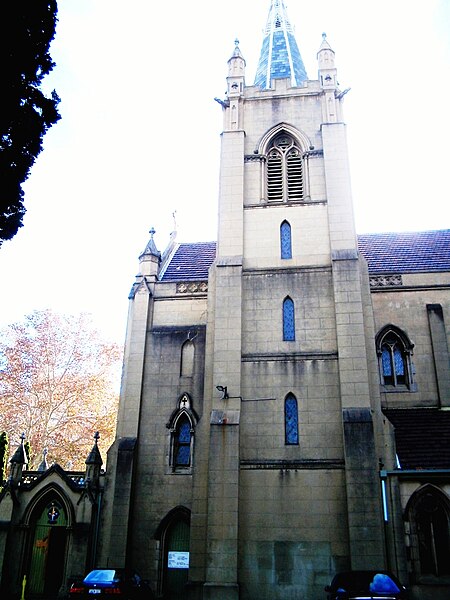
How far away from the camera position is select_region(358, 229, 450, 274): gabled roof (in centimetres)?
2312

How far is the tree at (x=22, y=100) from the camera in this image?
413 inches

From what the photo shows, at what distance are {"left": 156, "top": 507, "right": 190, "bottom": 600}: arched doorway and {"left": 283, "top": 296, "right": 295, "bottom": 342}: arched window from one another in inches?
259

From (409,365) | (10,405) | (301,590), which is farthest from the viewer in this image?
(10,405)

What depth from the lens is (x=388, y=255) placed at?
24438mm

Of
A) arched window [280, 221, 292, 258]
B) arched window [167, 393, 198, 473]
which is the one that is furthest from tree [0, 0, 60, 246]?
arched window [280, 221, 292, 258]

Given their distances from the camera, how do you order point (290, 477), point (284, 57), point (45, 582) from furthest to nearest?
point (284, 57)
point (45, 582)
point (290, 477)

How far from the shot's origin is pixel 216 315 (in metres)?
19.5

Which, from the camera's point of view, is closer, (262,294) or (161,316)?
(262,294)

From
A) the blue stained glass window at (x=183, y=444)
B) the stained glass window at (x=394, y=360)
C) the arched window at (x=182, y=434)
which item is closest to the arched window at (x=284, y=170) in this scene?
the stained glass window at (x=394, y=360)

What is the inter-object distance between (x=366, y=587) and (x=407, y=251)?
1566 centimetres

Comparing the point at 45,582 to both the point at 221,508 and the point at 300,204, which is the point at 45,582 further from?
the point at 300,204

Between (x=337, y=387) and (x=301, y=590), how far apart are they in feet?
19.6

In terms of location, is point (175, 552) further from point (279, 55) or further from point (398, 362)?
point (279, 55)

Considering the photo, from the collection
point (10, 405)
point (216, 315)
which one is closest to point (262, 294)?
point (216, 315)
